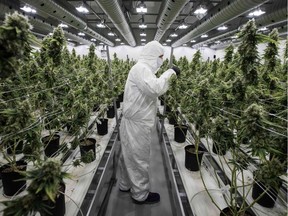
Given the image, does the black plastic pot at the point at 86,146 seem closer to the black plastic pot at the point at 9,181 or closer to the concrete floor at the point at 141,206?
the concrete floor at the point at 141,206

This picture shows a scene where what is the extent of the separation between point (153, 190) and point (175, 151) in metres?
0.59

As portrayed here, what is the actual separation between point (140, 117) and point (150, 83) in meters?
0.39

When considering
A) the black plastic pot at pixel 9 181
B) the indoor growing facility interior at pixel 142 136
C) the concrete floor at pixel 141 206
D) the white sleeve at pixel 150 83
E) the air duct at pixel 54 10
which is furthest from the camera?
the air duct at pixel 54 10

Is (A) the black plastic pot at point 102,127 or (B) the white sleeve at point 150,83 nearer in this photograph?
(B) the white sleeve at point 150,83

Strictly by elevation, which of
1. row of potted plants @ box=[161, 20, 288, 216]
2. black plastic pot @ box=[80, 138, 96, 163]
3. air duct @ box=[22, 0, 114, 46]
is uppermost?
air duct @ box=[22, 0, 114, 46]

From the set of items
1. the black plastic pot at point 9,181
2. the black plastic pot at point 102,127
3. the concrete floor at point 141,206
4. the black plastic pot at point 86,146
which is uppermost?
the black plastic pot at point 9,181

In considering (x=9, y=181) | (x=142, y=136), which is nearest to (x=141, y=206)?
(x=142, y=136)

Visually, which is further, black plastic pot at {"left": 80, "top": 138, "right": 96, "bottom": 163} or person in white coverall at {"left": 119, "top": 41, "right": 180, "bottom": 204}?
black plastic pot at {"left": 80, "top": 138, "right": 96, "bottom": 163}

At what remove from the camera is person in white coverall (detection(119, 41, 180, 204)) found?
212cm

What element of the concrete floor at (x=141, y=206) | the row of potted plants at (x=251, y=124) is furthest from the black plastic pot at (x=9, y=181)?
the row of potted plants at (x=251, y=124)

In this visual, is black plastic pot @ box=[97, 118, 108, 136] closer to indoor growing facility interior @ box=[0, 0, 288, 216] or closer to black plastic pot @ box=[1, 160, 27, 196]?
indoor growing facility interior @ box=[0, 0, 288, 216]

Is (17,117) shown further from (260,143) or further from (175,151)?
(175,151)

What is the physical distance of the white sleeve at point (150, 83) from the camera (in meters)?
2.02

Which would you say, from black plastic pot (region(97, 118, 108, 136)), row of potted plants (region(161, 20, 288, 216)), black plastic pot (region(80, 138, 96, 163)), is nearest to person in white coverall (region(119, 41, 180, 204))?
black plastic pot (region(80, 138, 96, 163))
